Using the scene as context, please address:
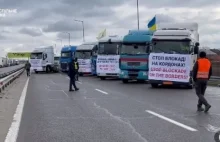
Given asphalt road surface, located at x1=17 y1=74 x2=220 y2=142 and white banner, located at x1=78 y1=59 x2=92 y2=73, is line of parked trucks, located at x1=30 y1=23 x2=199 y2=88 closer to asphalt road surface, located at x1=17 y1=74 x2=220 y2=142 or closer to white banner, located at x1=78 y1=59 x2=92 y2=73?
white banner, located at x1=78 y1=59 x2=92 y2=73

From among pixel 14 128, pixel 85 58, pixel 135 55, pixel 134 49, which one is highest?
pixel 134 49

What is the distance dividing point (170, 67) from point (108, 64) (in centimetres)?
1131

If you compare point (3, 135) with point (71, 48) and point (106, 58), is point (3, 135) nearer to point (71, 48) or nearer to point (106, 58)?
point (106, 58)

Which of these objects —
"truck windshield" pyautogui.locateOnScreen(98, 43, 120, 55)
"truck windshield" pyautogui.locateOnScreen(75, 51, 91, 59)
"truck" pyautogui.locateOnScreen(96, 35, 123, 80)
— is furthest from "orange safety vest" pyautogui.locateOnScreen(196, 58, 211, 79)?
"truck windshield" pyautogui.locateOnScreen(75, 51, 91, 59)

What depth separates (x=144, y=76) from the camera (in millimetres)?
25906

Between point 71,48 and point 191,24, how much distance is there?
23.5m

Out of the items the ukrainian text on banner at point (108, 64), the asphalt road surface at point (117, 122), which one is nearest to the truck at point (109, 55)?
the ukrainian text on banner at point (108, 64)

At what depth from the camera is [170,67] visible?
21609 millimetres

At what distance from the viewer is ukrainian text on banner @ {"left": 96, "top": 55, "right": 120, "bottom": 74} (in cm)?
3198

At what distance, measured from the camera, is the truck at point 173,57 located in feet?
69.4

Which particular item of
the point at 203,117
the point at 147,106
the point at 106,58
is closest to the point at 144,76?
the point at 106,58

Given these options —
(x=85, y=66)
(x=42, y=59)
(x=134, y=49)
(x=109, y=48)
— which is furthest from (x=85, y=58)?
(x=134, y=49)

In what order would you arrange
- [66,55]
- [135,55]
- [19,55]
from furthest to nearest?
[19,55] → [66,55] → [135,55]

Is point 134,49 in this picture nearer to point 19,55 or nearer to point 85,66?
point 85,66
